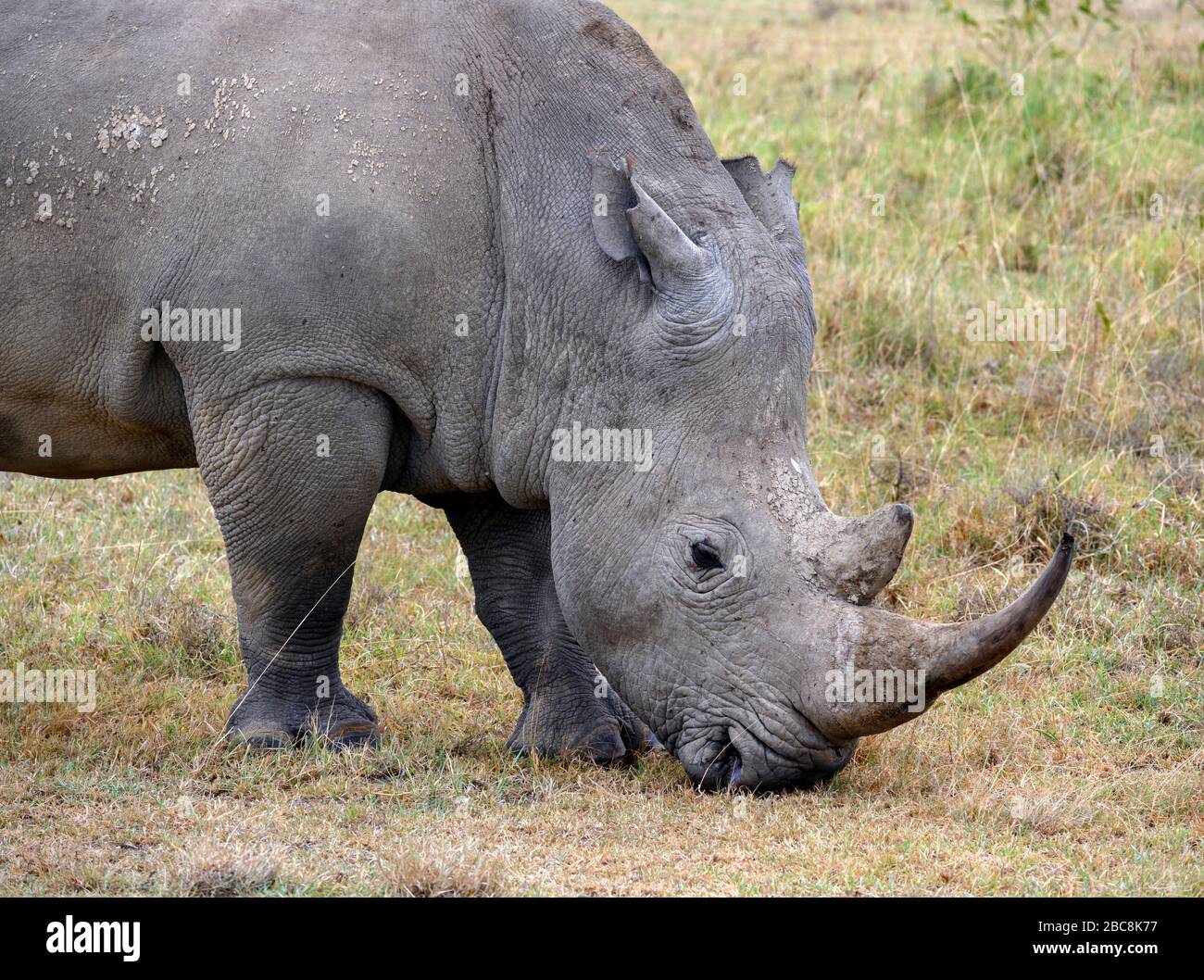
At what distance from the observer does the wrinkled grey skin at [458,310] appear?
18.7 ft

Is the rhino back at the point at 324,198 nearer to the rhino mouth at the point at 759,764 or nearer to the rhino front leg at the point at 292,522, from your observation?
the rhino front leg at the point at 292,522

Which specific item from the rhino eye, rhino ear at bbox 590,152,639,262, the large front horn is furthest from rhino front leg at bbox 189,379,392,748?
the large front horn

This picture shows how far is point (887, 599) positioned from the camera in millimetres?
7996

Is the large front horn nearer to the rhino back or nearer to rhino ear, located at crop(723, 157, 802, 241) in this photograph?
the rhino back

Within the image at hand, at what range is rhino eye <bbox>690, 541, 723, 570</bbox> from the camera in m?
5.68

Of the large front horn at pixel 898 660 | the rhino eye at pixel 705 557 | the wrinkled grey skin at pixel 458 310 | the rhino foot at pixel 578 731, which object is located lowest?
the rhino foot at pixel 578 731

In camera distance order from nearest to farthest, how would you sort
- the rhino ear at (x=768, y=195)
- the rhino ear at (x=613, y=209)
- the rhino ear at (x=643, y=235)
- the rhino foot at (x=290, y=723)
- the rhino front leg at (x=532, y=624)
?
the rhino ear at (x=643, y=235) < the rhino ear at (x=613, y=209) < the rhino ear at (x=768, y=195) < the rhino foot at (x=290, y=723) < the rhino front leg at (x=532, y=624)

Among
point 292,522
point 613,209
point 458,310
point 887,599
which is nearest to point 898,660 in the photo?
point 613,209

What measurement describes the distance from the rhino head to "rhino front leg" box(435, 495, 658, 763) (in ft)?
2.23

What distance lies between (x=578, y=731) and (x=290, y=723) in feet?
3.36

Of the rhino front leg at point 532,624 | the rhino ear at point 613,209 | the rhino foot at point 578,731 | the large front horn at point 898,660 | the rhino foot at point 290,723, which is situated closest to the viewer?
the large front horn at point 898,660

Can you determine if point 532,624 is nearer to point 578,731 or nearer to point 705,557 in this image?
point 578,731

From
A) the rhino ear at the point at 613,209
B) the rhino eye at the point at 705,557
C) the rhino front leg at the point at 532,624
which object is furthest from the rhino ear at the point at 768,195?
the rhino front leg at the point at 532,624

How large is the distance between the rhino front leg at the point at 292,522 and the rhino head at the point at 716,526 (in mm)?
698
